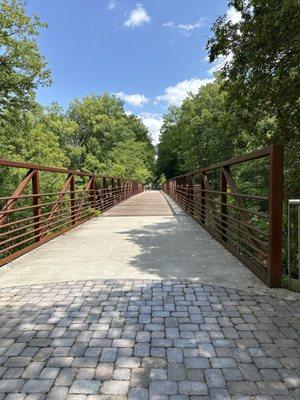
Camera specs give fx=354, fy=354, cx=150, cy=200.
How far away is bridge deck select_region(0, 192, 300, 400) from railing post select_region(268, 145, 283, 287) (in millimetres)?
255

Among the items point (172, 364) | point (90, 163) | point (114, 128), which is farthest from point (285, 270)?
point (114, 128)

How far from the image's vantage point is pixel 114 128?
42.0m

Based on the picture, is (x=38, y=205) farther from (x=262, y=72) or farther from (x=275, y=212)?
(x=262, y=72)

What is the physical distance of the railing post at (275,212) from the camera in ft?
12.1

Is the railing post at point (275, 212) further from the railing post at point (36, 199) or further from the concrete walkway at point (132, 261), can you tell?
the railing post at point (36, 199)

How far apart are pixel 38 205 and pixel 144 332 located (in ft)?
13.8

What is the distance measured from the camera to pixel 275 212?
3729 mm

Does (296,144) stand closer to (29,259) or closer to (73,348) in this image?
(29,259)

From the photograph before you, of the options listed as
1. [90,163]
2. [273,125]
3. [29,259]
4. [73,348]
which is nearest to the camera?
[73,348]

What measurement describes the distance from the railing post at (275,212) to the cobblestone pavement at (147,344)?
0.39 metres

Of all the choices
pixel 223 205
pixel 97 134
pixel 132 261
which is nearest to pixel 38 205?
pixel 132 261

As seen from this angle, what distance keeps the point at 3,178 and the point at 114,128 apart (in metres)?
30.1

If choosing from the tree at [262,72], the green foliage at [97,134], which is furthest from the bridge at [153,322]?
the green foliage at [97,134]

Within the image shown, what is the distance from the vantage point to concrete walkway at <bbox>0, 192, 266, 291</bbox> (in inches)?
169
